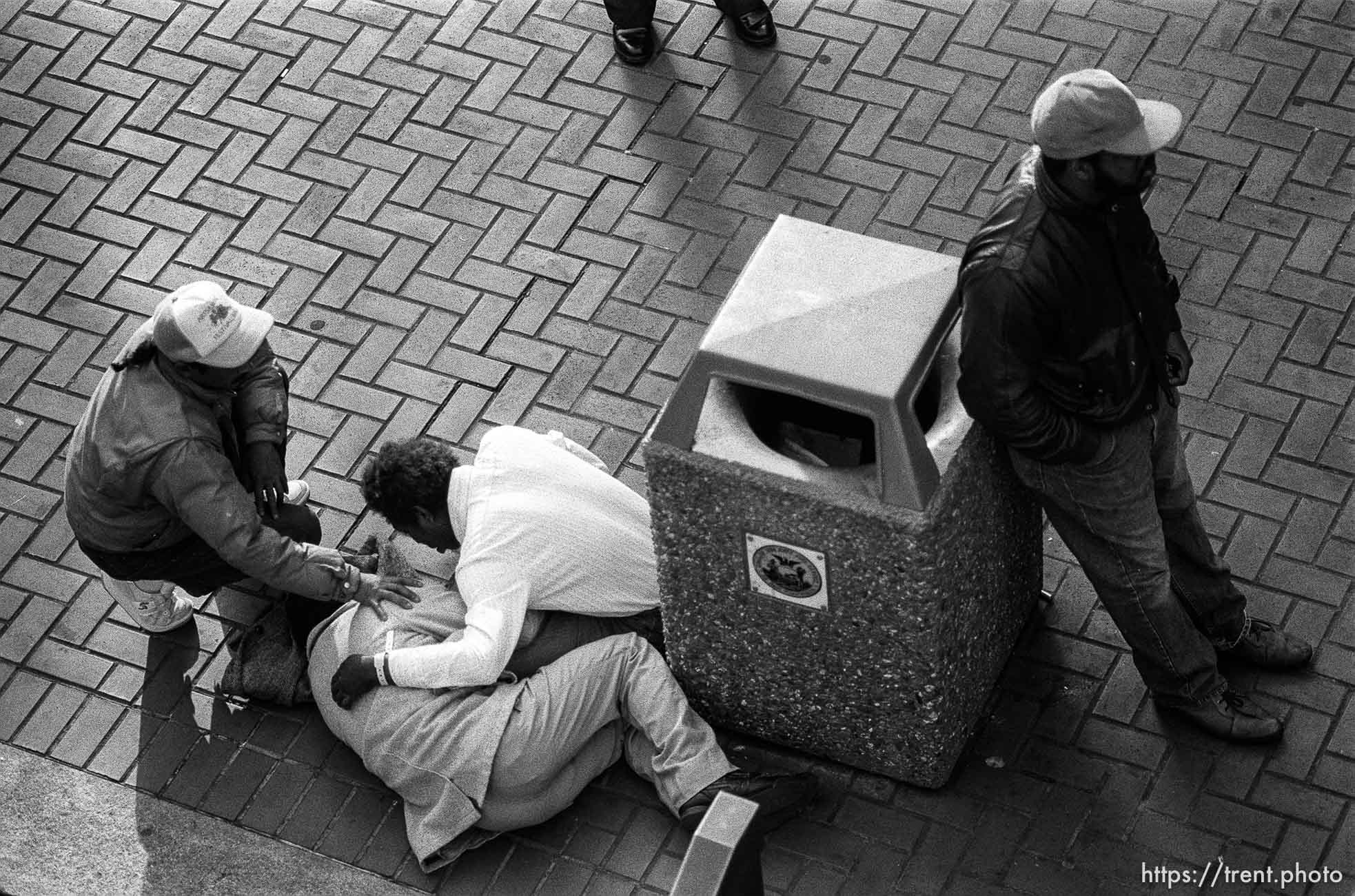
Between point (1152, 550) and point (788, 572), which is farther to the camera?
point (1152, 550)

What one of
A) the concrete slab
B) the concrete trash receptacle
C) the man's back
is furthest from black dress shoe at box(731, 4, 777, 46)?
the concrete slab

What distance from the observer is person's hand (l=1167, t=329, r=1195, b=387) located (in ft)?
16.1

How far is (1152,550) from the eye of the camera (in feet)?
16.3

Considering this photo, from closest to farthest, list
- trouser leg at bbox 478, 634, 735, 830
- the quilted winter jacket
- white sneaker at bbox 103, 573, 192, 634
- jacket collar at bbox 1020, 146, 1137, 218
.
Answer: jacket collar at bbox 1020, 146, 1137, 218 < trouser leg at bbox 478, 634, 735, 830 < the quilted winter jacket < white sneaker at bbox 103, 573, 192, 634

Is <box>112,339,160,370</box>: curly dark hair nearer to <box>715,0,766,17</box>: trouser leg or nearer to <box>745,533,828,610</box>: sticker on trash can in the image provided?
<box>745,533,828,610</box>: sticker on trash can

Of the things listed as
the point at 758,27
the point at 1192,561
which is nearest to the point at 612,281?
the point at 758,27

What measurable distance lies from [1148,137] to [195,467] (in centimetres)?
276

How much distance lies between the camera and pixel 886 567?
4.67 meters

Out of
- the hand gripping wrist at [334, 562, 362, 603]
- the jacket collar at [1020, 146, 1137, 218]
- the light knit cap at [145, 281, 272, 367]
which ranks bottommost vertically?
the hand gripping wrist at [334, 562, 362, 603]

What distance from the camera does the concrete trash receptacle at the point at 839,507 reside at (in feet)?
15.0

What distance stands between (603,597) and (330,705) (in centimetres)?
86

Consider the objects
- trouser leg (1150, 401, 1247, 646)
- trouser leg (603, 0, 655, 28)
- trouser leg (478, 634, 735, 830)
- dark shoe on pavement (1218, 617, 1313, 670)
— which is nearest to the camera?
trouser leg (1150, 401, 1247, 646)

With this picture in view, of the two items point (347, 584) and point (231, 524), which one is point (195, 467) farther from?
point (347, 584)

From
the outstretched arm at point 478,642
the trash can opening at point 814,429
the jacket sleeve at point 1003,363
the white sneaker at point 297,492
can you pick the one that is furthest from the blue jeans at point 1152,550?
the white sneaker at point 297,492
